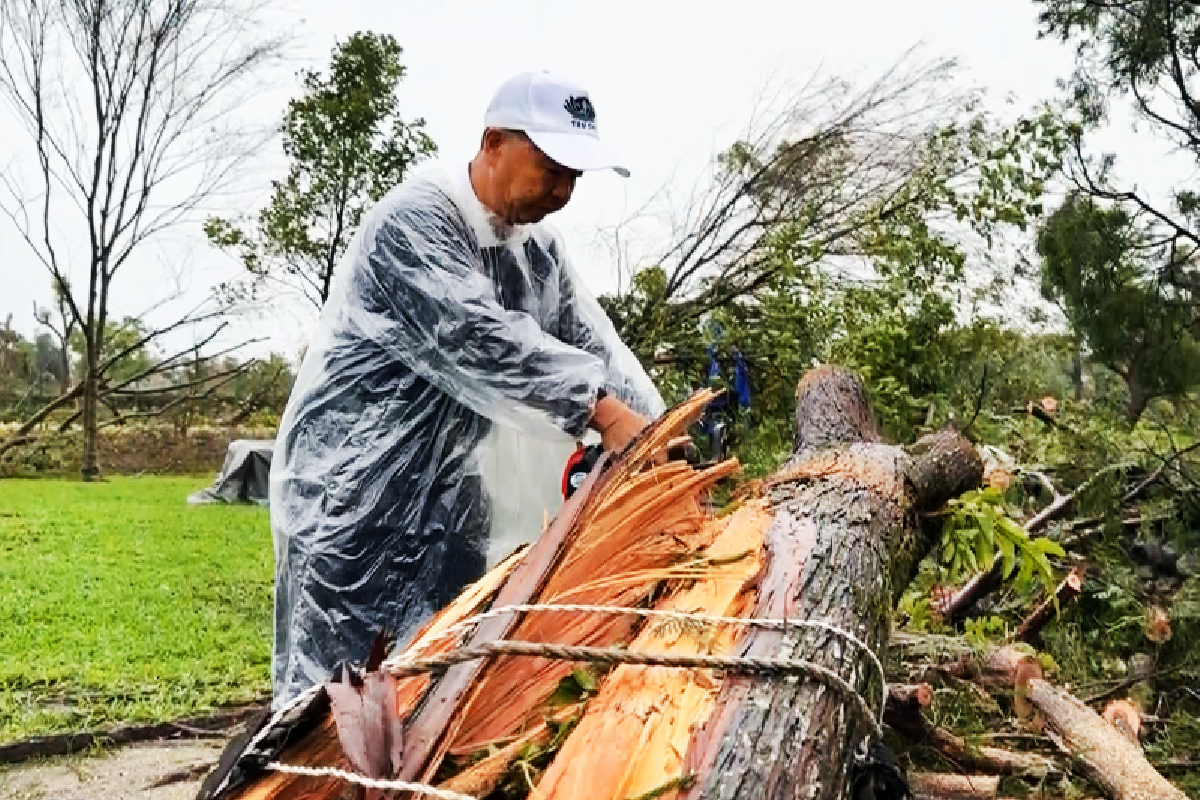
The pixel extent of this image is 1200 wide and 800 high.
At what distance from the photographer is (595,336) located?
7.79ft

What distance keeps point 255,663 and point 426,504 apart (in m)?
3.31

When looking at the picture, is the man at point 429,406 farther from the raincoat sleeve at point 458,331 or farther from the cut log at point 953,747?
the cut log at point 953,747

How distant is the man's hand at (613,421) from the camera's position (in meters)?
1.89

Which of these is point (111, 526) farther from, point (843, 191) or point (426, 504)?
point (426, 504)

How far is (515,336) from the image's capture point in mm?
1902

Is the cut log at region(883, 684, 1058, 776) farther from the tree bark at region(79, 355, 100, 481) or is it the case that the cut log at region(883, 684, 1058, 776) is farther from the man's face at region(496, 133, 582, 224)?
the tree bark at region(79, 355, 100, 481)

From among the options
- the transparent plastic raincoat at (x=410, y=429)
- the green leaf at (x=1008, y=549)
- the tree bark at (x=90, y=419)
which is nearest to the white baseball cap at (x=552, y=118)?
the transparent plastic raincoat at (x=410, y=429)

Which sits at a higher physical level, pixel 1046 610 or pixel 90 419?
pixel 90 419

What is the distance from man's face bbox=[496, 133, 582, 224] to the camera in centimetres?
199

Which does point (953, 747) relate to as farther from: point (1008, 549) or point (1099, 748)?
point (1008, 549)

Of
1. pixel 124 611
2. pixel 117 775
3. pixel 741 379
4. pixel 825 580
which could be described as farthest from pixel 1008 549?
pixel 124 611

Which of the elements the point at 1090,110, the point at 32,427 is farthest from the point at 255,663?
the point at 32,427

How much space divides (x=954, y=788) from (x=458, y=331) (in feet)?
4.88

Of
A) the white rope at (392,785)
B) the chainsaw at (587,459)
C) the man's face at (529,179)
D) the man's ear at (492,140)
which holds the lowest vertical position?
the white rope at (392,785)
